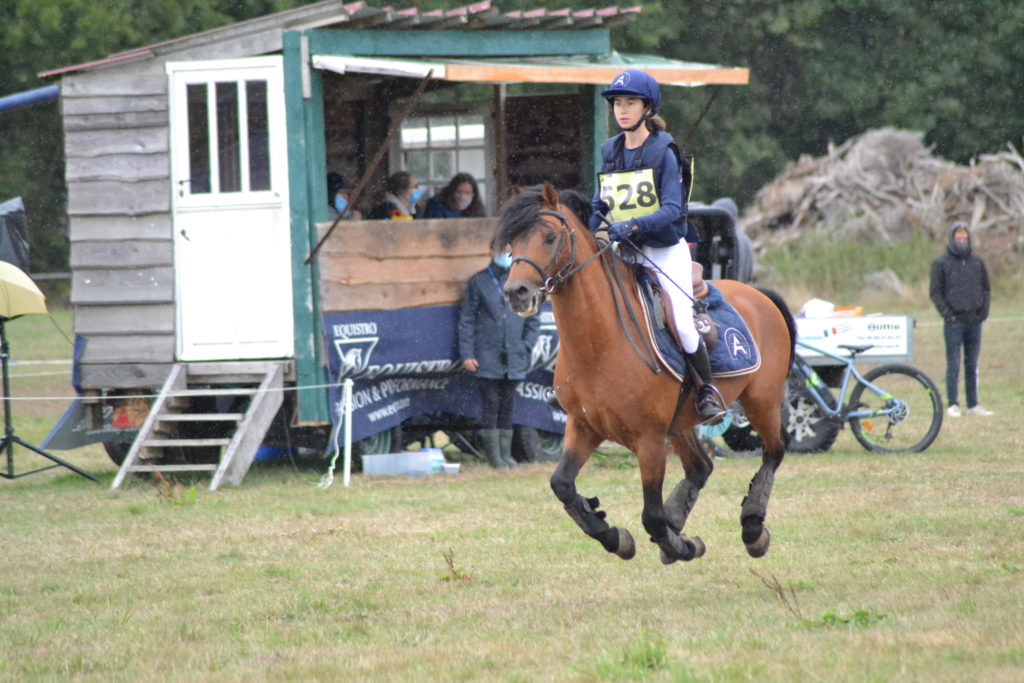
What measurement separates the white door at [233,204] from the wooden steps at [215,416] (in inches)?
8.2

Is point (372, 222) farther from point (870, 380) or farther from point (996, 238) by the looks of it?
point (996, 238)

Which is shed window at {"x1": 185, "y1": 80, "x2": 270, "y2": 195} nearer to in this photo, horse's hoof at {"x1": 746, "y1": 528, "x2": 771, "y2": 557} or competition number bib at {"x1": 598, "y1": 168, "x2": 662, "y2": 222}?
competition number bib at {"x1": 598, "y1": 168, "x2": 662, "y2": 222}

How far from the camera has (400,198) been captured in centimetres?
1294

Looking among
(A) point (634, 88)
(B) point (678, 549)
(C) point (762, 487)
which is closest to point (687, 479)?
(C) point (762, 487)

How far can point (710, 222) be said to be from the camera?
13.9m

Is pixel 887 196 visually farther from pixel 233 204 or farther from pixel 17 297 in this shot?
pixel 17 297

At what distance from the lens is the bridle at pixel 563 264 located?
642 centimetres

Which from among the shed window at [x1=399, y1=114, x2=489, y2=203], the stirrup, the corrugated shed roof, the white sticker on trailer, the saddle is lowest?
the white sticker on trailer

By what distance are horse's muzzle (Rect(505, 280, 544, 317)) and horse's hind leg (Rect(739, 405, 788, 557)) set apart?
2.00m

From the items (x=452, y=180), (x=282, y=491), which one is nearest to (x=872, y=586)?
(x=282, y=491)

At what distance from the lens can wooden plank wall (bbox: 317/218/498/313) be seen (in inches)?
466

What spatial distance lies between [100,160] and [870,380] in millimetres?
7050

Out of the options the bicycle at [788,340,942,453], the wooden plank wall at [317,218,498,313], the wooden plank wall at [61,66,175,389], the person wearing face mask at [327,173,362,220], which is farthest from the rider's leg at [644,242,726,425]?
the wooden plank wall at [61,66,175,389]

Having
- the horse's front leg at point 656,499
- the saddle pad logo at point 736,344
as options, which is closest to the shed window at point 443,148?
the saddle pad logo at point 736,344
